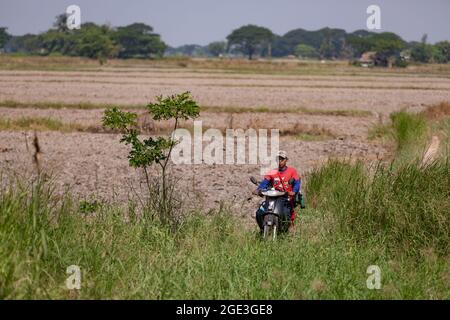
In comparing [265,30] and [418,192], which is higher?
[265,30]

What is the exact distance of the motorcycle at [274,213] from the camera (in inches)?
319

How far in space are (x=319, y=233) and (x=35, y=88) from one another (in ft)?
119

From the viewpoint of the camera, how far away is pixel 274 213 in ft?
26.6

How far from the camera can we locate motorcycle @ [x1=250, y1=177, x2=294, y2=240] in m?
8.09

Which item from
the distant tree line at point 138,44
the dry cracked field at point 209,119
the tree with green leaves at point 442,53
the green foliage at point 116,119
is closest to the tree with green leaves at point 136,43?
the distant tree line at point 138,44

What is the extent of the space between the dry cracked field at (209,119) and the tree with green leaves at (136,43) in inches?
3200

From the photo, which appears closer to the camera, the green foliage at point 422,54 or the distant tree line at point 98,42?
the distant tree line at point 98,42

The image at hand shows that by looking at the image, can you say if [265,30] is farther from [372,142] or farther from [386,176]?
[386,176]

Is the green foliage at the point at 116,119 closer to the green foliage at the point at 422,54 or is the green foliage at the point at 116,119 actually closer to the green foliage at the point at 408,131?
the green foliage at the point at 408,131

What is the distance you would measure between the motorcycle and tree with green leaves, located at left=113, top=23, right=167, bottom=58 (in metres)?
125

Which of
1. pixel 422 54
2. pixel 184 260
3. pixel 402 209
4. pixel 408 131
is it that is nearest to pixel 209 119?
pixel 408 131

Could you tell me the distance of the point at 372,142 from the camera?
20.3 meters

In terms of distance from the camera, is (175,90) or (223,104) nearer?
(223,104)


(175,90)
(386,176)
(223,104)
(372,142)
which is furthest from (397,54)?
(386,176)
